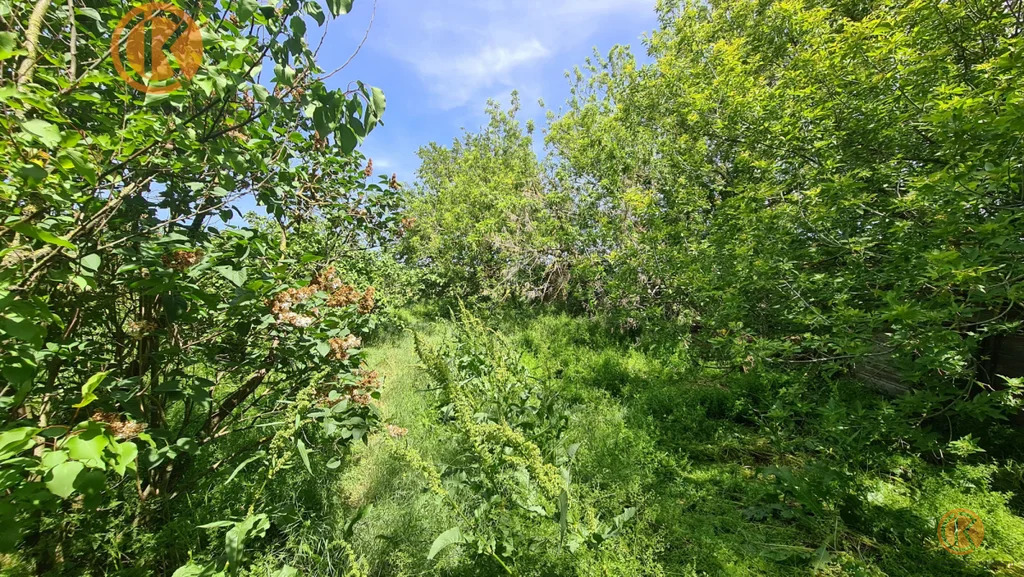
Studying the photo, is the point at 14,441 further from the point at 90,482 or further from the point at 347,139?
the point at 347,139

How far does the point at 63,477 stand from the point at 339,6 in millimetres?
1415

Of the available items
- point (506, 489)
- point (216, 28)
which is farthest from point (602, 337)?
point (216, 28)

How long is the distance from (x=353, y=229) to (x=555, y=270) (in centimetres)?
655

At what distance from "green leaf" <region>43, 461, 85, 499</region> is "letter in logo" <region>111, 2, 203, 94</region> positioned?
39.4 inches

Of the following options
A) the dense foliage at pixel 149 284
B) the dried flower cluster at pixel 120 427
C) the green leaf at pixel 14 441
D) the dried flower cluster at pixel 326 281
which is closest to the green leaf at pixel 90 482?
the dense foliage at pixel 149 284

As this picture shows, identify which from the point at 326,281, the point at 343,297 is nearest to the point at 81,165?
the point at 343,297

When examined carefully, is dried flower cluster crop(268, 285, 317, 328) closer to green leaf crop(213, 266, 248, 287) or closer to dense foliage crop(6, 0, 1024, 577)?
dense foliage crop(6, 0, 1024, 577)

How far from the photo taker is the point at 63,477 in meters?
0.82

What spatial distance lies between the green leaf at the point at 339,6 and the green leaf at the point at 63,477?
135 centimetres

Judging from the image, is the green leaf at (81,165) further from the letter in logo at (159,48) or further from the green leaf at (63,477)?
the green leaf at (63,477)

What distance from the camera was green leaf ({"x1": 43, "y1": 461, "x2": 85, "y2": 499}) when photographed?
2.60 ft

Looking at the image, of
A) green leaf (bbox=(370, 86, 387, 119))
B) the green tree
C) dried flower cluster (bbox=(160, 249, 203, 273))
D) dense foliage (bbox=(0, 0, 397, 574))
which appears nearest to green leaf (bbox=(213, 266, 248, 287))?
dense foliage (bbox=(0, 0, 397, 574))

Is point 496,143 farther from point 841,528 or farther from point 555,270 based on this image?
point 841,528

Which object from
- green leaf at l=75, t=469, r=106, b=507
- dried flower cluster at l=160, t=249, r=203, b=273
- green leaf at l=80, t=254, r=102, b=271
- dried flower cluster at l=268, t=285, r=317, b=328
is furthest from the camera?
dried flower cluster at l=268, t=285, r=317, b=328
